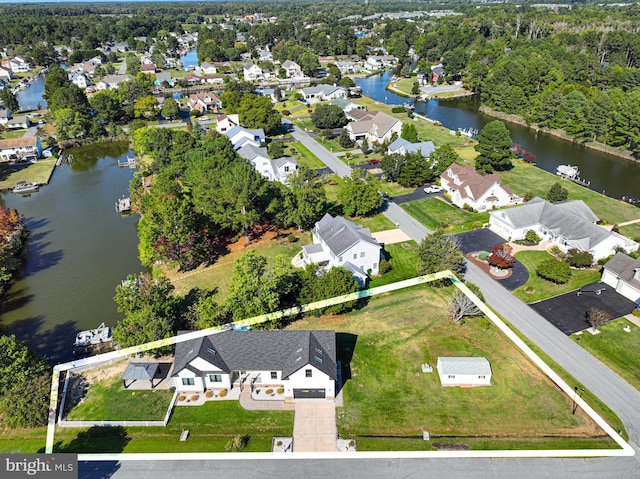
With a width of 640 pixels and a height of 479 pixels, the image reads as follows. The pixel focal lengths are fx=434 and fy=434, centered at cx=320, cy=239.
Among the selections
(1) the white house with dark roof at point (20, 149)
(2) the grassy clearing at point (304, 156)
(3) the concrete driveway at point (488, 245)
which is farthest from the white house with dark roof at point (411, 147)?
(1) the white house with dark roof at point (20, 149)

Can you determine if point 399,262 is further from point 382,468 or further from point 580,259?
point 382,468

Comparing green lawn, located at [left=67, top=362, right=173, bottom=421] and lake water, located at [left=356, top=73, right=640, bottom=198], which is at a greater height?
green lawn, located at [left=67, top=362, right=173, bottom=421]

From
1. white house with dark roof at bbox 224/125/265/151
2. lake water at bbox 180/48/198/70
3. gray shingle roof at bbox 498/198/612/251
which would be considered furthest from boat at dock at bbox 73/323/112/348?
lake water at bbox 180/48/198/70

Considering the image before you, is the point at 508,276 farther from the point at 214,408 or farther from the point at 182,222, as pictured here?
the point at 182,222

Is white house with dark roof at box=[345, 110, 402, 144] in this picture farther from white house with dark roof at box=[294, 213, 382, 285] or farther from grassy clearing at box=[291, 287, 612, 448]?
grassy clearing at box=[291, 287, 612, 448]

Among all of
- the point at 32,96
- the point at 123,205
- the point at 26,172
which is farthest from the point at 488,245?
the point at 32,96

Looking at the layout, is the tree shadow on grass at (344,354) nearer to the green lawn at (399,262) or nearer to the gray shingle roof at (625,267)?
the green lawn at (399,262)
